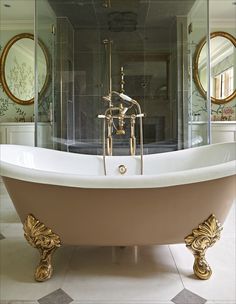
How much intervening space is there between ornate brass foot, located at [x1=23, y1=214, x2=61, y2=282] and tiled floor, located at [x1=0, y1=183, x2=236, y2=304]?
0.05 meters

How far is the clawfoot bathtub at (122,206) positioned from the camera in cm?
136

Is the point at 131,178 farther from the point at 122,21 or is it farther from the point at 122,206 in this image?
the point at 122,21

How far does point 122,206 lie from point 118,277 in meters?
0.45

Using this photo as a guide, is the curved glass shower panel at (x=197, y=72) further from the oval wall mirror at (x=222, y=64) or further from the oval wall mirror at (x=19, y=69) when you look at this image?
the oval wall mirror at (x=19, y=69)

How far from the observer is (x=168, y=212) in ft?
4.78

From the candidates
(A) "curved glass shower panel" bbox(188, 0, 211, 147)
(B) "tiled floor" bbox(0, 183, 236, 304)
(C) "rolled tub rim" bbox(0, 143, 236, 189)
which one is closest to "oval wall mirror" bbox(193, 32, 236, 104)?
(A) "curved glass shower panel" bbox(188, 0, 211, 147)

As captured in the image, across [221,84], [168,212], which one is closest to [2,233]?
[168,212]

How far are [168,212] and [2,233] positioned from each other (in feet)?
4.58

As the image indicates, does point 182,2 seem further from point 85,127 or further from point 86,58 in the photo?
point 85,127

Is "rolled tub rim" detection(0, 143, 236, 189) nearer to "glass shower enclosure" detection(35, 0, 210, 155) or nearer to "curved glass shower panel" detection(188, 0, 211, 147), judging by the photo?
"curved glass shower panel" detection(188, 0, 211, 147)

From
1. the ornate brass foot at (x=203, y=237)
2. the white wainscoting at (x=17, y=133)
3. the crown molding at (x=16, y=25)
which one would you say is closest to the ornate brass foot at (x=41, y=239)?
the ornate brass foot at (x=203, y=237)

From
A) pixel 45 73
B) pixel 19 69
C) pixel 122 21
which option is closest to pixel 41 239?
pixel 45 73

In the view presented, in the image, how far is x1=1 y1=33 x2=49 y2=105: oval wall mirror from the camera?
4.25 m

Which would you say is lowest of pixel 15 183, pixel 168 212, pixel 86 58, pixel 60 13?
pixel 168 212
